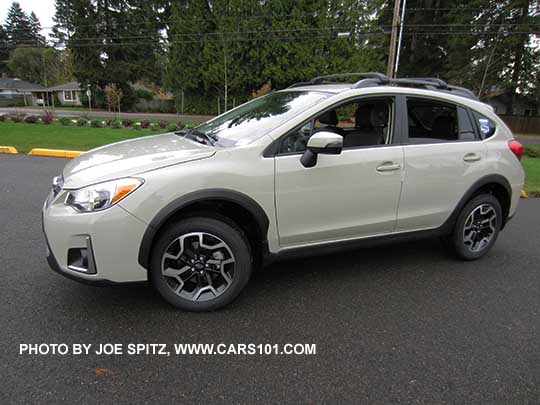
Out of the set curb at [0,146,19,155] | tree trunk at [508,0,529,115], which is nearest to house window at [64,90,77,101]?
curb at [0,146,19,155]

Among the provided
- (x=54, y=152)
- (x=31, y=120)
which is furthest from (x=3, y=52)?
(x=54, y=152)

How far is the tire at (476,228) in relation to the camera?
367cm

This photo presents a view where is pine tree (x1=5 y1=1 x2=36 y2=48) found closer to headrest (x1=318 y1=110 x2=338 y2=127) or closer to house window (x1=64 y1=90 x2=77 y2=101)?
house window (x1=64 y1=90 x2=77 y2=101)

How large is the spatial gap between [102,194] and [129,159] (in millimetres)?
403

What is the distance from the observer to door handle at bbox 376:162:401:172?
309 centimetres

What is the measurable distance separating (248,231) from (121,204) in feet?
3.25

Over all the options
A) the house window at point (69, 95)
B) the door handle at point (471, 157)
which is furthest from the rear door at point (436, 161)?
the house window at point (69, 95)

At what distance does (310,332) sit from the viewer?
2.57m

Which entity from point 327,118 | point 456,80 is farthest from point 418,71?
point 327,118

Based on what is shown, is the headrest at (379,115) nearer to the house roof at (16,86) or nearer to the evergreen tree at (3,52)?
the house roof at (16,86)

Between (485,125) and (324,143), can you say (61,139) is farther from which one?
(485,125)

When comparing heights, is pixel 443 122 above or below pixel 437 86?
below

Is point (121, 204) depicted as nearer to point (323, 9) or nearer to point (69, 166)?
point (69, 166)

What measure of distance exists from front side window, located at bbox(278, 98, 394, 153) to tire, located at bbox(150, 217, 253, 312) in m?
0.79
